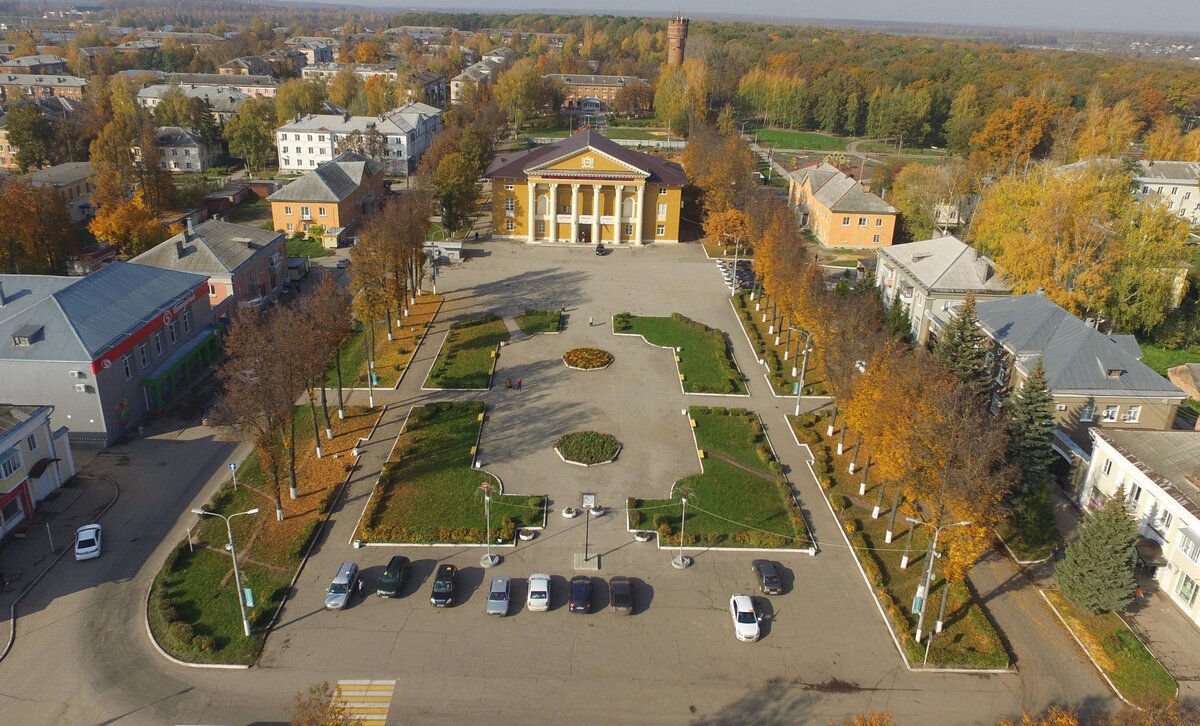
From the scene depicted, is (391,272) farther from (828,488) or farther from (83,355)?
(828,488)

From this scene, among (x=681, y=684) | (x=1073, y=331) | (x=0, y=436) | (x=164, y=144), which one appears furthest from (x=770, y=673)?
(x=164, y=144)

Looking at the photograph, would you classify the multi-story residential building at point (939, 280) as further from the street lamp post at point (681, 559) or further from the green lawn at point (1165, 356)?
the street lamp post at point (681, 559)

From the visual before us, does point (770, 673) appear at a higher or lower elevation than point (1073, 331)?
lower

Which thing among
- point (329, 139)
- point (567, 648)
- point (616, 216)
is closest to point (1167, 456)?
point (567, 648)

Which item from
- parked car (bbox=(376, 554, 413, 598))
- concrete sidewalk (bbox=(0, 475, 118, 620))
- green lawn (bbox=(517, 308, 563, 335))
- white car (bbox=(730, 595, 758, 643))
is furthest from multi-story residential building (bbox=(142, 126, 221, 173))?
white car (bbox=(730, 595, 758, 643))

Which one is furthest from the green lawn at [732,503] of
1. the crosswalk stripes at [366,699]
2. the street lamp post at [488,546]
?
the crosswalk stripes at [366,699]

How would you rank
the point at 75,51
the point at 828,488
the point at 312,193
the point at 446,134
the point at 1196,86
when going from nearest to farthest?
the point at 828,488 < the point at 312,193 < the point at 446,134 < the point at 1196,86 < the point at 75,51

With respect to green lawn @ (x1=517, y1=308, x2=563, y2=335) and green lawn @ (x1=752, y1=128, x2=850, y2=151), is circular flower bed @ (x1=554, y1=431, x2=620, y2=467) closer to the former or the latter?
green lawn @ (x1=517, y1=308, x2=563, y2=335)
